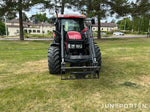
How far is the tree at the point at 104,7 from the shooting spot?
716 inches

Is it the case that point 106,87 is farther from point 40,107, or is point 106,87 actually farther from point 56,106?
point 40,107

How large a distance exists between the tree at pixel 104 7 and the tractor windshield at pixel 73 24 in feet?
40.8

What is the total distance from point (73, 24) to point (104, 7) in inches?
603

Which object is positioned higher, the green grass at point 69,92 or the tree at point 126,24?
the tree at point 126,24

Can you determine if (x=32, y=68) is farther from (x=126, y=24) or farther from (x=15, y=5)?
(x=126, y=24)

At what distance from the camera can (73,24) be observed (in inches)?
231

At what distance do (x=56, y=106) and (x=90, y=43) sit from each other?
2.50 metres

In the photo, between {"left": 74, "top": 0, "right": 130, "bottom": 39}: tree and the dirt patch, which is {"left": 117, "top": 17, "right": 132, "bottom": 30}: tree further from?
the dirt patch

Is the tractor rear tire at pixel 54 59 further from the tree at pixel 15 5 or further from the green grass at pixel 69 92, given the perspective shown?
the tree at pixel 15 5

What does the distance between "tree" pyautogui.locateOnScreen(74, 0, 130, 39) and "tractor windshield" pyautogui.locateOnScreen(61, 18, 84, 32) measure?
12427mm

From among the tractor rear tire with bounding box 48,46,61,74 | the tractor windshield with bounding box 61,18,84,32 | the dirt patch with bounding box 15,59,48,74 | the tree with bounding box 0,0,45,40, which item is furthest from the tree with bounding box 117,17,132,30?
the tractor rear tire with bounding box 48,46,61,74

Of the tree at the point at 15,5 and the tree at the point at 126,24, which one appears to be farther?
the tree at the point at 126,24

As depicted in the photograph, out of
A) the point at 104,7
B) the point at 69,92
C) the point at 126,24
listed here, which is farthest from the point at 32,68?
the point at 126,24

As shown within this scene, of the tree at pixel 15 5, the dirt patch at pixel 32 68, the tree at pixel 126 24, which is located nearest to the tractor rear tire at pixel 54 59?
the dirt patch at pixel 32 68
